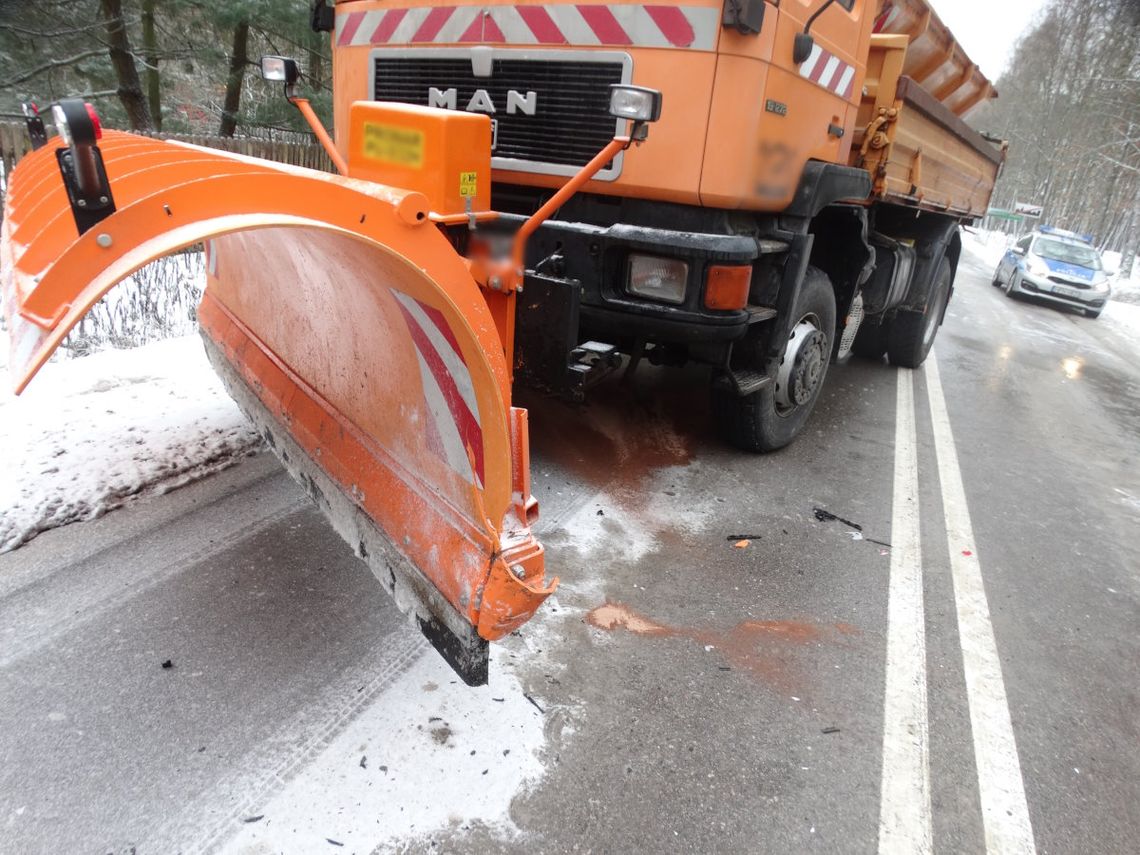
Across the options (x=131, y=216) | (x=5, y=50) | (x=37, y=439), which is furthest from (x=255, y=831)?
(x=5, y=50)

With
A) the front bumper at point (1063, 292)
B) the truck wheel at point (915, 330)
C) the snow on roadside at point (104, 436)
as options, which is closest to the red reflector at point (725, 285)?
the snow on roadside at point (104, 436)

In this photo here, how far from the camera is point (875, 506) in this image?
13.3 feet

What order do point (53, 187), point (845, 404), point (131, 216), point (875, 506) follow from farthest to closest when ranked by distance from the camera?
point (845, 404) → point (875, 506) → point (53, 187) → point (131, 216)

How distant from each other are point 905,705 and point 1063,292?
643 inches

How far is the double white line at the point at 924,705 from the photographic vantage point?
2.04 metres

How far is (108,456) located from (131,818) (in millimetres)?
2179

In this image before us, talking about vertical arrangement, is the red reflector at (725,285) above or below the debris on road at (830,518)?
above

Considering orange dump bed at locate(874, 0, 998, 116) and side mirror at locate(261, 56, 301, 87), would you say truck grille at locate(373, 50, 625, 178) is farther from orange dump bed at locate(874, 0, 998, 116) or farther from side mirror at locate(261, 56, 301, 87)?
orange dump bed at locate(874, 0, 998, 116)

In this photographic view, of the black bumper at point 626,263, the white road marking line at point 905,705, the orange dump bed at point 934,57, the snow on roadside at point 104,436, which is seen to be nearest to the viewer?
the white road marking line at point 905,705

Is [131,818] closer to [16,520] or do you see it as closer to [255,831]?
[255,831]

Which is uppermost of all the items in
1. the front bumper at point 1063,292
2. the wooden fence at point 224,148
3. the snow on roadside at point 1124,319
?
the wooden fence at point 224,148

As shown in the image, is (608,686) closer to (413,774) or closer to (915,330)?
(413,774)

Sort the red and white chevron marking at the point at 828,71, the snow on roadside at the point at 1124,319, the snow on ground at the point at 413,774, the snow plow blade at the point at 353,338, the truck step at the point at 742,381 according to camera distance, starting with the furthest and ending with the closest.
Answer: the snow on roadside at the point at 1124,319 < the truck step at the point at 742,381 < the red and white chevron marking at the point at 828,71 < the snow on ground at the point at 413,774 < the snow plow blade at the point at 353,338

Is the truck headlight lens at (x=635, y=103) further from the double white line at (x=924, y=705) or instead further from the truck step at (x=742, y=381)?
the double white line at (x=924, y=705)
